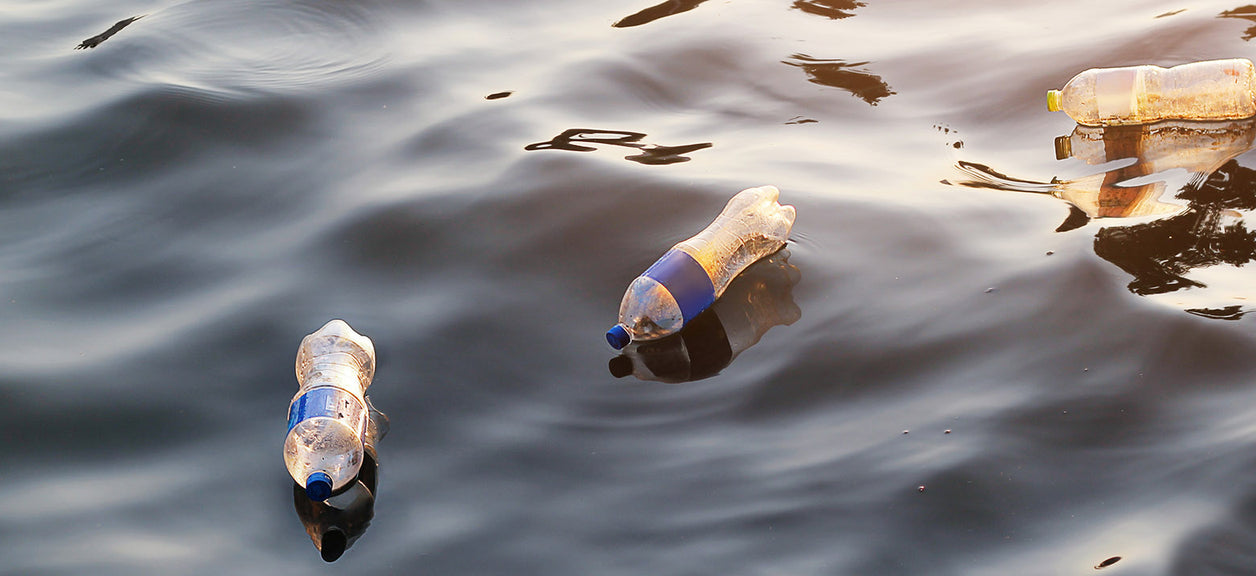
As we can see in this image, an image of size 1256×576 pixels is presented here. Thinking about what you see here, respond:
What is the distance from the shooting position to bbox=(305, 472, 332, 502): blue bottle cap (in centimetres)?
285

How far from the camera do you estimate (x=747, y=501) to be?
292cm

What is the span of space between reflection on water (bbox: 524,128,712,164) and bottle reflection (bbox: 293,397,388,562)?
1.88 meters

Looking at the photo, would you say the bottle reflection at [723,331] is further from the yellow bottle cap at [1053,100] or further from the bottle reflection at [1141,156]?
the yellow bottle cap at [1053,100]

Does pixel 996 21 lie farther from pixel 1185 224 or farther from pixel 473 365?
pixel 473 365

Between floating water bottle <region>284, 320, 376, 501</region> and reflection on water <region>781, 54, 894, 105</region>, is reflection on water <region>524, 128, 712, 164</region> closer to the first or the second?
reflection on water <region>781, 54, 894, 105</region>

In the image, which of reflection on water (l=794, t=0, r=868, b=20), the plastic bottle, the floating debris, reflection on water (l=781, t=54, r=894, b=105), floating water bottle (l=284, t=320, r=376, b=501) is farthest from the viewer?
reflection on water (l=794, t=0, r=868, b=20)

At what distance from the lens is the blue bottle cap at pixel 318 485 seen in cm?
285

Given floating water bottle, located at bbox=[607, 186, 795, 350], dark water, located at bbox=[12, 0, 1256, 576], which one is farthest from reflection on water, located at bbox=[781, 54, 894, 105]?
floating water bottle, located at bbox=[607, 186, 795, 350]

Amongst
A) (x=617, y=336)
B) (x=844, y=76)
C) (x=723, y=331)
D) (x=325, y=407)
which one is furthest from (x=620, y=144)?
(x=325, y=407)

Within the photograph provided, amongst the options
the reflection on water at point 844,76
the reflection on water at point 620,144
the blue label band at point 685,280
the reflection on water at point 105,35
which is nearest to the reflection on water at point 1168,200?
the reflection on water at point 844,76

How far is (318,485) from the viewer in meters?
2.85

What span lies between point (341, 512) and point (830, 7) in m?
4.01

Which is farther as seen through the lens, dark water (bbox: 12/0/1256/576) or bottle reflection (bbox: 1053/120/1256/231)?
bottle reflection (bbox: 1053/120/1256/231)

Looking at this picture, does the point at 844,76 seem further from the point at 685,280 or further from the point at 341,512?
the point at 341,512
